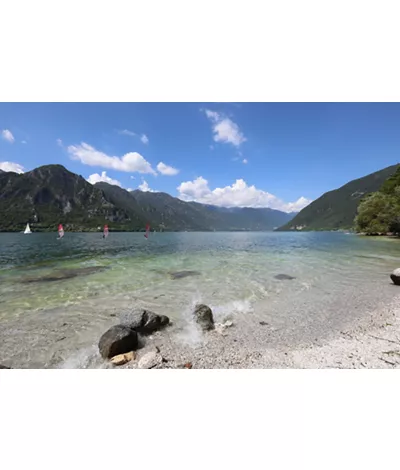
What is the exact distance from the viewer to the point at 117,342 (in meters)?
7.21

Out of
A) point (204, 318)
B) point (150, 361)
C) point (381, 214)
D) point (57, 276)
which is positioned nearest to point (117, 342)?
point (150, 361)

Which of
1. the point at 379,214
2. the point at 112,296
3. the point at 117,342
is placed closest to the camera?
the point at 117,342

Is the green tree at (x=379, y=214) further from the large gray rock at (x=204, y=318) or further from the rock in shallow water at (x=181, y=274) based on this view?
the large gray rock at (x=204, y=318)

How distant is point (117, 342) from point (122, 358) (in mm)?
637

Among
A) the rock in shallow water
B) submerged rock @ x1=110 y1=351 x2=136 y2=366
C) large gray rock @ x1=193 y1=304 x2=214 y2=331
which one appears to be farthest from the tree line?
submerged rock @ x1=110 y1=351 x2=136 y2=366

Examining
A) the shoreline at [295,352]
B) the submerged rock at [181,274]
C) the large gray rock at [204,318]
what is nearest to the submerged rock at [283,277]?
the submerged rock at [181,274]

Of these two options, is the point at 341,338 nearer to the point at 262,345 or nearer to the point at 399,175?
the point at 262,345

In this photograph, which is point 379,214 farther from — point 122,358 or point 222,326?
point 122,358

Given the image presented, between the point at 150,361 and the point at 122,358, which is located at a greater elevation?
the point at 150,361

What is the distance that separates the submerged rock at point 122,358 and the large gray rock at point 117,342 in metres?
0.29

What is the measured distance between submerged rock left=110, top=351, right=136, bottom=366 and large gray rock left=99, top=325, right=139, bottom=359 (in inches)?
11.5

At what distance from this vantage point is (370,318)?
9.48 meters

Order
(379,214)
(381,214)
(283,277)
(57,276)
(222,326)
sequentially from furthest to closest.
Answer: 1. (379,214)
2. (381,214)
3. (57,276)
4. (283,277)
5. (222,326)
